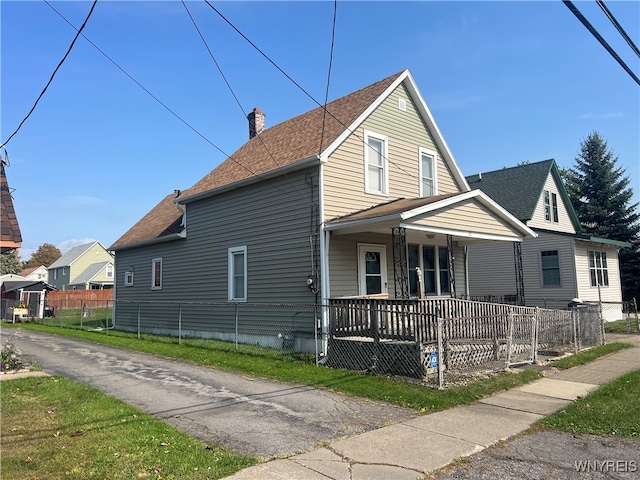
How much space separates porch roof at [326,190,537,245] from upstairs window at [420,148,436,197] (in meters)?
2.03

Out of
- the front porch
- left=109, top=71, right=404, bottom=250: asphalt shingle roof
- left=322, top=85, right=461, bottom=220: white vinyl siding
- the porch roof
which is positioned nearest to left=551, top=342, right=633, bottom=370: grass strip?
the front porch

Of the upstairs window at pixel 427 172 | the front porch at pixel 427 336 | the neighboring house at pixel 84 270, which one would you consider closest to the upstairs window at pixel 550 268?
the upstairs window at pixel 427 172

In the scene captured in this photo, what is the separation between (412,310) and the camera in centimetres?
953

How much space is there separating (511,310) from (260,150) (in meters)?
9.73

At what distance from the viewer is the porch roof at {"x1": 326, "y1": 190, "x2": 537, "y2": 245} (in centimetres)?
1093

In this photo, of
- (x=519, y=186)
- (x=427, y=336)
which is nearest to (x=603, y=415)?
(x=427, y=336)

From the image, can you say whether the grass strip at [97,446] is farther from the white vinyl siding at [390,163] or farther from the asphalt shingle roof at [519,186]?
the asphalt shingle roof at [519,186]

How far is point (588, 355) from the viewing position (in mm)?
12219

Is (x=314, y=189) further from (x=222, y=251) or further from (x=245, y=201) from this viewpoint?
(x=222, y=251)

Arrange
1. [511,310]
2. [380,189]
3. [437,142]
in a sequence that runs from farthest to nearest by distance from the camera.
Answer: [437,142]
[380,189]
[511,310]

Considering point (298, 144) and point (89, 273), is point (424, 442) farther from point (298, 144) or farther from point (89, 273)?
point (89, 273)

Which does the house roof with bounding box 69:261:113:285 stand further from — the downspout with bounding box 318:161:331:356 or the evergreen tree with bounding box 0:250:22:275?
the downspout with bounding box 318:161:331:356

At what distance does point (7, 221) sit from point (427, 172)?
40.4 ft

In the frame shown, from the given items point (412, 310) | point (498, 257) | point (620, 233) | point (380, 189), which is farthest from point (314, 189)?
point (620, 233)
